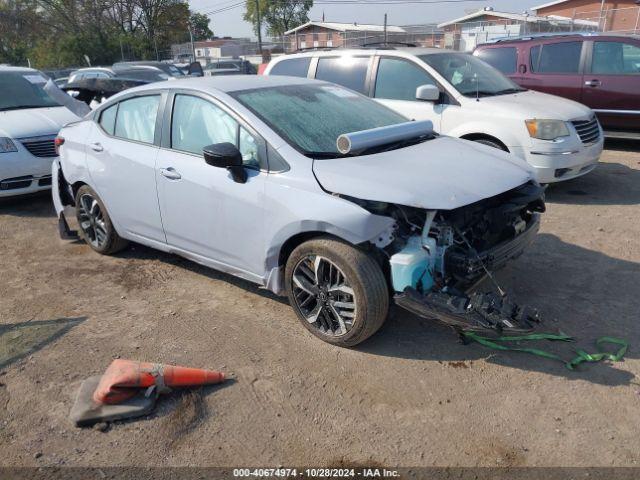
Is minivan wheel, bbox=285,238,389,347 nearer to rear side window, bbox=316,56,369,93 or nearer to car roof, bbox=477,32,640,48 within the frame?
rear side window, bbox=316,56,369,93

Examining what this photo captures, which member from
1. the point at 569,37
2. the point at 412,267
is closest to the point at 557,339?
the point at 412,267

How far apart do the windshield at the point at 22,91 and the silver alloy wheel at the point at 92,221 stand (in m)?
3.41

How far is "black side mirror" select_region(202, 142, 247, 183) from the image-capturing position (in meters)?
3.56

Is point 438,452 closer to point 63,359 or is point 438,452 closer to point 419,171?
point 419,171

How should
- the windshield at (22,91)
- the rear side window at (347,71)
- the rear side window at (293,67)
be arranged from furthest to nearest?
1. the windshield at (22,91)
2. the rear side window at (293,67)
3. the rear side window at (347,71)

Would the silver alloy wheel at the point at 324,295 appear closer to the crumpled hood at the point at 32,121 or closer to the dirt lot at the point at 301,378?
the dirt lot at the point at 301,378

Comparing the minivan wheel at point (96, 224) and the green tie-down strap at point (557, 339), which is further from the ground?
the minivan wheel at point (96, 224)

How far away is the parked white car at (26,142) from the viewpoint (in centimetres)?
679

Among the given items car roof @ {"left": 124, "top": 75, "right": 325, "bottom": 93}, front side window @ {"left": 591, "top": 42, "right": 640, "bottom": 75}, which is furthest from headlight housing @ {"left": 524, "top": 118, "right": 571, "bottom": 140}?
front side window @ {"left": 591, "top": 42, "right": 640, "bottom": 75}

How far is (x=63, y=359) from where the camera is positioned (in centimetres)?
359

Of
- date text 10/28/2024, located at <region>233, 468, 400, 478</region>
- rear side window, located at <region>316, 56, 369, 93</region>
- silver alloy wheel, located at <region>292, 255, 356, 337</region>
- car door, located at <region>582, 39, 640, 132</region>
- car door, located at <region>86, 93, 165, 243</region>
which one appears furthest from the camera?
car door, located at <region>582, 39, 640, 132</region>

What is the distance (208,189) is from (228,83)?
0.95 m

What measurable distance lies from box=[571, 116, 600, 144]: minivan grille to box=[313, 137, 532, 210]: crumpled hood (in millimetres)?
3113

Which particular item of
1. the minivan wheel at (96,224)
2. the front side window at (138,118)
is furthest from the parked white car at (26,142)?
the front side window at (138,118)
